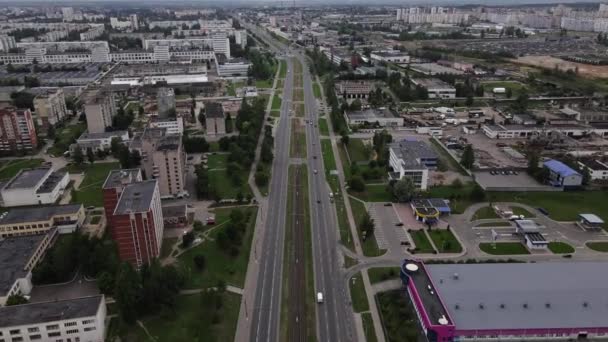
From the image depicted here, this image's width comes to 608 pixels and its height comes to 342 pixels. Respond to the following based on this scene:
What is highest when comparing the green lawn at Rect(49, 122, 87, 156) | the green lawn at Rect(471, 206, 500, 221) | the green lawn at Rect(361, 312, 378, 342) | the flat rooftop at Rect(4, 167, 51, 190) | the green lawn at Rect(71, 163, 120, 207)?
the flat rooftop at Rect(4, 167, 51, 190)

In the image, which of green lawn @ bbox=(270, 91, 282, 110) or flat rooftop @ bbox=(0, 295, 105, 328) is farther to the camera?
green lawn @ bbox=(270, 91, 282, 110)

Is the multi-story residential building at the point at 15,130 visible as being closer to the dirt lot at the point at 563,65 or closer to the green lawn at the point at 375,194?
the green lawn at the point at 375,194

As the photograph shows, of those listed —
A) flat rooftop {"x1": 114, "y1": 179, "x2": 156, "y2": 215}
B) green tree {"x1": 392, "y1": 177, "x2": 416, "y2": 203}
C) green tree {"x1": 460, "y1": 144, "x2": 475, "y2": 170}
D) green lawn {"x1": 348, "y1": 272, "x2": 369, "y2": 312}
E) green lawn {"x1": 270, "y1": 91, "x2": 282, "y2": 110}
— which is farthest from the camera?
green lawn {"x1": 270, "y1": 91, "x2": 282, "y2": 110}

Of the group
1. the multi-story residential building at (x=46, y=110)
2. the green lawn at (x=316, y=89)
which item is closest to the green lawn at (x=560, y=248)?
the green lawn at (x=316, y=89)

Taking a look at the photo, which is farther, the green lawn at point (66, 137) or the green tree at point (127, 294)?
the green lawn at point (66, 137)

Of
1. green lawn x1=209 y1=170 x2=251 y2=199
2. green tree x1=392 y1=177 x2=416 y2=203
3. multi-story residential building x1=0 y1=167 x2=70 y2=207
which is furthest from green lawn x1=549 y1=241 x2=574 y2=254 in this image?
multi-story residential building x1=0 y1=167 x2=70 y2=207

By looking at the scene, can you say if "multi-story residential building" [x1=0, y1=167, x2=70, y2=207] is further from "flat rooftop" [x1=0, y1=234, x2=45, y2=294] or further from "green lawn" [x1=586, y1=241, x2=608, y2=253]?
"green lawn" [x1=586, y1=241, x2=608, y2=253]

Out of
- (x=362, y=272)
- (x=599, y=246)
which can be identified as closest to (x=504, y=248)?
(x=599, y=246)

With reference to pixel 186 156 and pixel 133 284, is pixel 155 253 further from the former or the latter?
pixel 186 156
